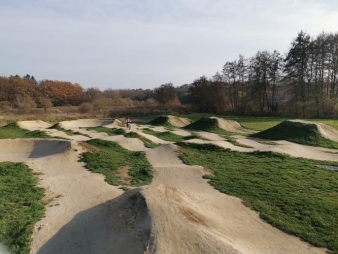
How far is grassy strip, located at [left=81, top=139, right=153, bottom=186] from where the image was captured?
1483 cm

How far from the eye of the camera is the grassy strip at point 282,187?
9491 millimetres

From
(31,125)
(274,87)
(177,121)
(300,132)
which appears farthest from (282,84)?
(31,125)

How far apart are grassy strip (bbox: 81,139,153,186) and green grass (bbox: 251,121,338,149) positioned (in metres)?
11.7

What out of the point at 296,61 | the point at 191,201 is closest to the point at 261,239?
the point at 191,201

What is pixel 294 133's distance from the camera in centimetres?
2505

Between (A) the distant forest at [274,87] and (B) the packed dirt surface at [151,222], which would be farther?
(A) the distant forest at [274,87]

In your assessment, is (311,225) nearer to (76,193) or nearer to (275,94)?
(76,193)

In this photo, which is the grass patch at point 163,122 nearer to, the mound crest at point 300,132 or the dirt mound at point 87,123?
the dirt mound at point 87,123

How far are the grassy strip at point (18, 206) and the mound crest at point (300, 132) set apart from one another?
712 inches

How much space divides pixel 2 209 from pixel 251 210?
8.27 m

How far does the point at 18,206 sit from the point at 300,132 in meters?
Answer: 20.6

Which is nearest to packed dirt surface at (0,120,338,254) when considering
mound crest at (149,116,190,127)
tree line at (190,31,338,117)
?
Result: mound crest at (149,116,190,127)

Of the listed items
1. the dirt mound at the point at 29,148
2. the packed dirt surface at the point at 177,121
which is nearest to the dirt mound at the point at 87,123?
the packed dirt surface at the point at 177,121

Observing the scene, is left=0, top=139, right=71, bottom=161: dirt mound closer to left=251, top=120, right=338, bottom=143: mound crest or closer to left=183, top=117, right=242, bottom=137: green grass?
left=183, top=117, right=242, bottom=137: green grass
